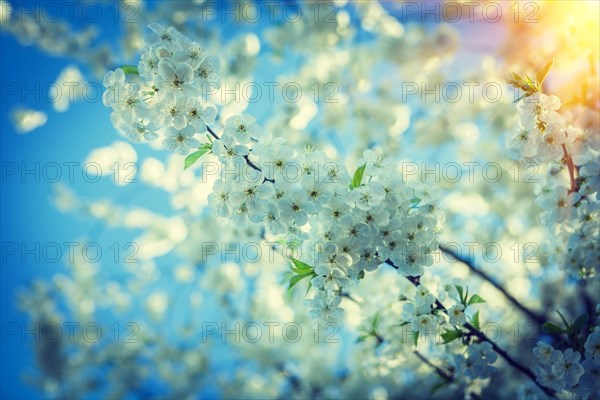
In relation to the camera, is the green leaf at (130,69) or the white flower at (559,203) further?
the white flower at (559,203)

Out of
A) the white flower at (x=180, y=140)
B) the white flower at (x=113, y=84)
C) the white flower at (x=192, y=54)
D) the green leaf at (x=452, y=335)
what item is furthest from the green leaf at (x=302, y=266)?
Result: the white flower at (x=113, y=84)

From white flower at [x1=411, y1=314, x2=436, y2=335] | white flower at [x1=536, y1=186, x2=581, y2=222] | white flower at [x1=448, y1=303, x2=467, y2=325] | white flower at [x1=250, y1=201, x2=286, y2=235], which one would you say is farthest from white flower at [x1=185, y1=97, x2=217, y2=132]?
white flower at [x1=536, y1=186, x2=581, y2=222]

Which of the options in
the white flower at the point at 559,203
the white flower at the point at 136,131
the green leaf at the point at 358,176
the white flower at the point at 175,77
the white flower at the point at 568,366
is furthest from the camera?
the white flower at the point at 559,203

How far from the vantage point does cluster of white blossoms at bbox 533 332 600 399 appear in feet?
6.52

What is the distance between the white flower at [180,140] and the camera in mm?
1750

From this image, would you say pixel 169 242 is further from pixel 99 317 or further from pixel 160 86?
Result: pixel 160 86

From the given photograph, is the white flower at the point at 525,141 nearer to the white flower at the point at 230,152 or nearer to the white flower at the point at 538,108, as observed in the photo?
the white flower at the point at 538,108

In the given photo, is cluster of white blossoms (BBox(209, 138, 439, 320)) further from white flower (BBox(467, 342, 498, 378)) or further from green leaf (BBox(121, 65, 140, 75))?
white flower (BBox(467, 342, 498, 378))

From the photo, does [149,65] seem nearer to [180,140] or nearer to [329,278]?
[180,140]

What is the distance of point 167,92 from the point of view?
1.71 meters

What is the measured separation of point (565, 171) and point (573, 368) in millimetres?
1125

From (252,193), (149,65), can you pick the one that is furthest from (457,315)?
(149,65)

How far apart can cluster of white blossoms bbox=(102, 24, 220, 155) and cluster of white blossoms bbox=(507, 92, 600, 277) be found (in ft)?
4.78

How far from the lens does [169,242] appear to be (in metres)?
6.28
